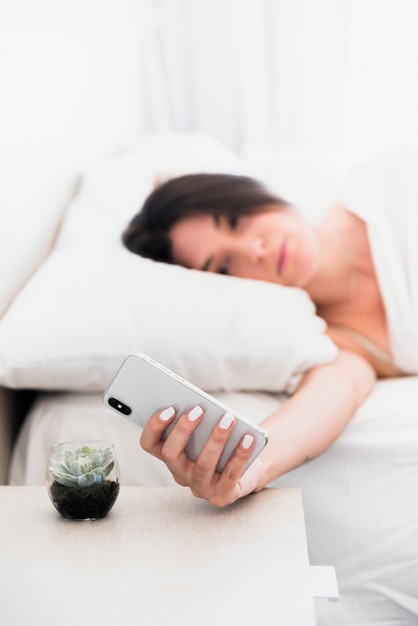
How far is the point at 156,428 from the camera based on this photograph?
2.50ft

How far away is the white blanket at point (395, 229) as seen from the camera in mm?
1230

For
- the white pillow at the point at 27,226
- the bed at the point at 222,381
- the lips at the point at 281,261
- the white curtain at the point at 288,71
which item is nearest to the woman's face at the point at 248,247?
the lips at the point at 281,261

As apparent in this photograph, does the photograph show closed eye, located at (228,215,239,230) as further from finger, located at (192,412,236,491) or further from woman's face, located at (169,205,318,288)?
finger, located at (192,412,236,491)

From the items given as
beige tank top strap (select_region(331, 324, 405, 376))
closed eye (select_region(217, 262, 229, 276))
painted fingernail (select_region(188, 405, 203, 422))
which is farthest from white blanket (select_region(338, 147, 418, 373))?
painted fingernail (select_region(188, 405, 203, 422))

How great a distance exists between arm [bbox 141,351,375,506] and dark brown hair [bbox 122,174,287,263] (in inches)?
12.4

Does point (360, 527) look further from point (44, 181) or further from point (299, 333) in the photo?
point (44, 181)

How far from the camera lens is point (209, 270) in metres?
1.29

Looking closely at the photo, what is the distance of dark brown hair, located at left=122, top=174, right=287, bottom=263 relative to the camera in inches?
51.2

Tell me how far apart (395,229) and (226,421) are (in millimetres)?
675

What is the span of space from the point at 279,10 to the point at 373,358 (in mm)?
1027

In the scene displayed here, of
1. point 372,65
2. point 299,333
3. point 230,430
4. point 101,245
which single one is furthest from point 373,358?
point 372,65

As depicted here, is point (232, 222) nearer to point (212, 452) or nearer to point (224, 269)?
point (224, 269)

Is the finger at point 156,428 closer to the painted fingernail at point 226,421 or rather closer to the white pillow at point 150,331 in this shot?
the painted fingernail at point 226,421

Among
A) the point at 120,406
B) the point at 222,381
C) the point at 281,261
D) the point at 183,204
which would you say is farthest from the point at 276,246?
the point at 120,406
